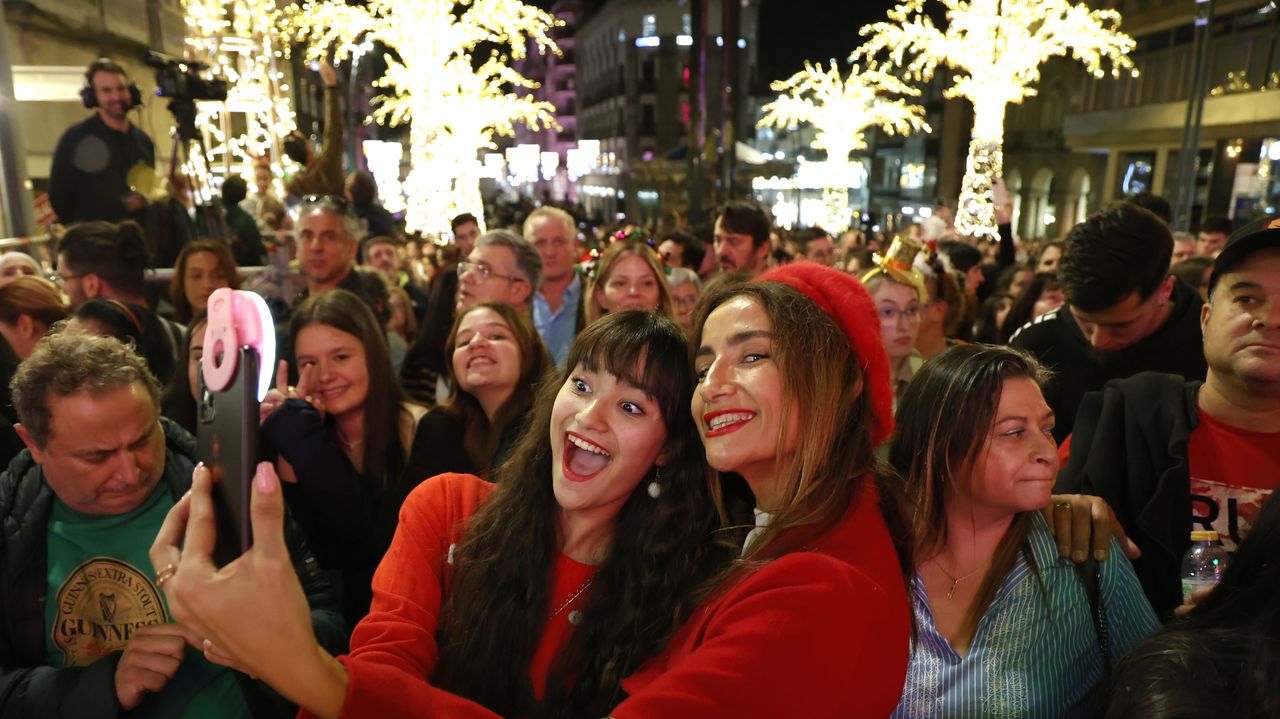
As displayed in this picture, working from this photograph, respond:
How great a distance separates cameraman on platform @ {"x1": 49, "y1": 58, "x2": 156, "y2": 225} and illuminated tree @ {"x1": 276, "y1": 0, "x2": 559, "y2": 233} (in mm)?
6130

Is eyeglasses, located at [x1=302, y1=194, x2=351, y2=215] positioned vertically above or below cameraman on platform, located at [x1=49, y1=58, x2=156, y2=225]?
below

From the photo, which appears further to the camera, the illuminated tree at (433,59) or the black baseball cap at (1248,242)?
the illuminated tree at (433,59)

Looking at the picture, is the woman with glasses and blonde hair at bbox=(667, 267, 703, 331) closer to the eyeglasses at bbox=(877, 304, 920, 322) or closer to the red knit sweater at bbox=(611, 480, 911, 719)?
the eyeglasses at bbox=(877, 304, 920, 322)

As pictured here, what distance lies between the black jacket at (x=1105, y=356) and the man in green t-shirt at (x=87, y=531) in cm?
288

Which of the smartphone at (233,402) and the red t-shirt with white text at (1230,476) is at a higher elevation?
the smartphone at (233,402)

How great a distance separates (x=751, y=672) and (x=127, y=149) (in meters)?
6.94

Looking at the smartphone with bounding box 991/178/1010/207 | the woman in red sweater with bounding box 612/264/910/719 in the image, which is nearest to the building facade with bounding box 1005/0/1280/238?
the smartphone with bounding box 991/178/1010/207

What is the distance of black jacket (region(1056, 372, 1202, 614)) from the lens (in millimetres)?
2195

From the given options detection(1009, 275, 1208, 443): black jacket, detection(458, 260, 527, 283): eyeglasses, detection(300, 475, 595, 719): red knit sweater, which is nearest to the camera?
detection(300, 475, 595, 719): red knit sweater

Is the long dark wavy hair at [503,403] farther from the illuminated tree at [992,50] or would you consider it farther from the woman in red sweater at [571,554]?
the illuminated tree at [992,50]

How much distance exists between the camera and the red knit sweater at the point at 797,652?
1.31 m

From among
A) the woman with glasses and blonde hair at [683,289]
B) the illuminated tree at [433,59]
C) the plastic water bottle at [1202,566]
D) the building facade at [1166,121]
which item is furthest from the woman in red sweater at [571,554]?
the illuminated tree at [433,59]

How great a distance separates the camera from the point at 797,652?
1.32 m

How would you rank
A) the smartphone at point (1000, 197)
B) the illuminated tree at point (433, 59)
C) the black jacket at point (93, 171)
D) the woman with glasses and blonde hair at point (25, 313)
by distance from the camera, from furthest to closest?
the illuminated tree at point (433, 59) → the smartphone at point (1000, 197) → the black jacket at point (93, 171) → the woman with glasses and blonde hair at point (25, 313)
